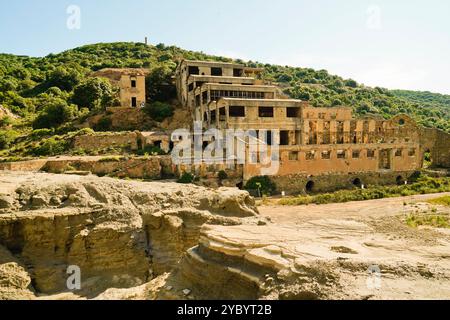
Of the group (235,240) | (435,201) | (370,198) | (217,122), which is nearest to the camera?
(235,240)

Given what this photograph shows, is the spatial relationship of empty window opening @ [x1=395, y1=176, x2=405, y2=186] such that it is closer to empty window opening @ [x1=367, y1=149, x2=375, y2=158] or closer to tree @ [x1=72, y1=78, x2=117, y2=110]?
empty window opening @ [x1=367, y1=149, x2=375, y2=158]

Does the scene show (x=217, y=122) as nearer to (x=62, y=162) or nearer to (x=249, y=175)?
(x=249, y=175)

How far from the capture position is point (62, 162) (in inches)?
1197

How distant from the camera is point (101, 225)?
1488 cm

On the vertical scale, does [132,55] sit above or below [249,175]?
above

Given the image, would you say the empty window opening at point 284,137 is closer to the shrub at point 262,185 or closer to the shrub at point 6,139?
the shrub at point 262,185

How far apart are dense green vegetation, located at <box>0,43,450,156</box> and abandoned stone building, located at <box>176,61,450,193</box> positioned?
6629 mm

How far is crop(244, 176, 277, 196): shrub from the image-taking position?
3012 centimetres

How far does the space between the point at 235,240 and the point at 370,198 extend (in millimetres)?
21628

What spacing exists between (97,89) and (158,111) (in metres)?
11.7

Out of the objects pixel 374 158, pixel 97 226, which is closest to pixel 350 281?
pixel 97 226

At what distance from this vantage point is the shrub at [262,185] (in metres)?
30.1

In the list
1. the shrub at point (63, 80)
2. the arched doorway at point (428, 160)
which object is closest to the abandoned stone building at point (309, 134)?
the arched doorway at point (428, 160)

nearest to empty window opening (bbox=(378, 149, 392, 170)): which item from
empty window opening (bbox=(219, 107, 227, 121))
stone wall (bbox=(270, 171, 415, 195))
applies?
stone wall (bbox=(270, 171, 415, 195))
